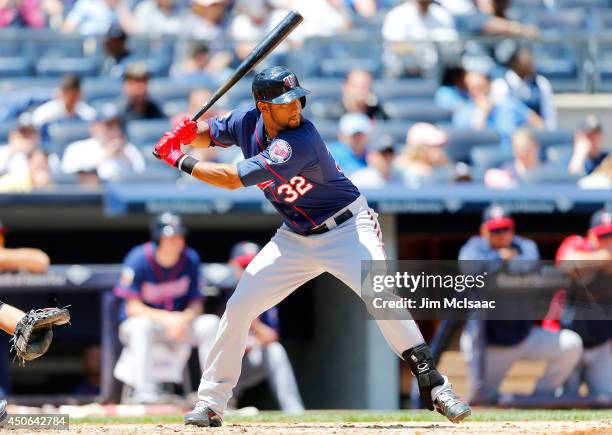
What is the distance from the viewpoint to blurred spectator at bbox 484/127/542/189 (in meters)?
Answer: 9.42

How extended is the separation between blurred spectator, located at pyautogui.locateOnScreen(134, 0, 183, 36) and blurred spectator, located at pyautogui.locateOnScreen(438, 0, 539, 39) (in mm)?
2564

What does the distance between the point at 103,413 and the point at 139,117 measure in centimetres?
295

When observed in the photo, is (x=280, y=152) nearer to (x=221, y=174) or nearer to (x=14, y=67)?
(x=221, y=174)

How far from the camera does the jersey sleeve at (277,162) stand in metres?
5.24

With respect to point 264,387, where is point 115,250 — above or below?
above

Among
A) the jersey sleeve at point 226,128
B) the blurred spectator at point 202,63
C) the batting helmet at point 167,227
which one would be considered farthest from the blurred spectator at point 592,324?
the blurred spectator at point 202,63

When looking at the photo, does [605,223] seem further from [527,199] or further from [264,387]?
[264,387]

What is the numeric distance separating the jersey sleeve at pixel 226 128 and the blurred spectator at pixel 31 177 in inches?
126

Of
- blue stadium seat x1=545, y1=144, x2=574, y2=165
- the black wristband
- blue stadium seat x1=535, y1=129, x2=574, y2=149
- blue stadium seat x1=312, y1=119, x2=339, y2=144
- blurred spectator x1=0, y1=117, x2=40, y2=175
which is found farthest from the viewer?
blue stadium seat x1=535, y1=129, x2=574, y2=149

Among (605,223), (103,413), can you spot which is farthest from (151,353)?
(605,223)

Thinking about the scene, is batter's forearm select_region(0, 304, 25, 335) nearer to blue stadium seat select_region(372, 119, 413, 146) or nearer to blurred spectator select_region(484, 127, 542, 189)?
blurred spectator select_region(484, 127, 542, 189)

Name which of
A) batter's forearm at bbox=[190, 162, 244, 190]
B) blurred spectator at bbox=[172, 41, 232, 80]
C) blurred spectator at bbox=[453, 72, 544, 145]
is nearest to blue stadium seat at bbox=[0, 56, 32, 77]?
blurred spectator at bbox=[172, 41, 232, 80]

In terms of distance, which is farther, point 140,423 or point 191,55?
point 191,55

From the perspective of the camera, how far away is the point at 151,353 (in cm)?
802
